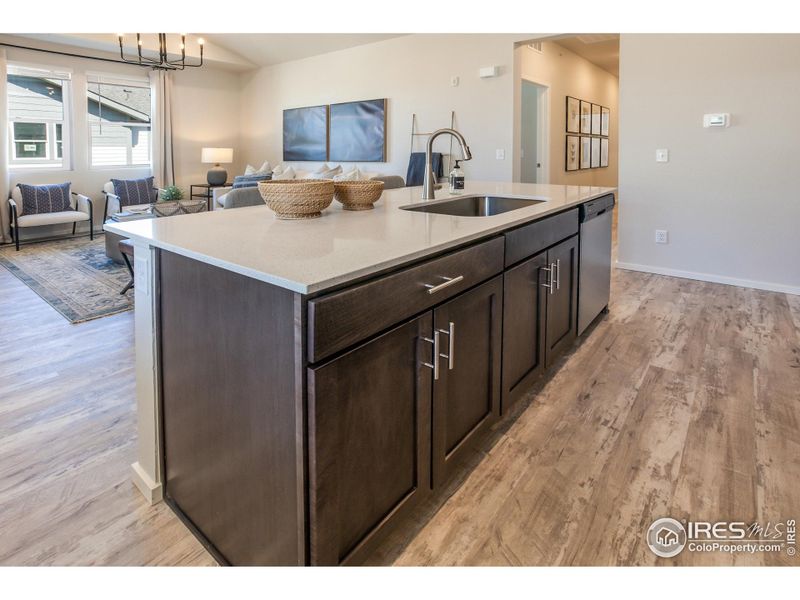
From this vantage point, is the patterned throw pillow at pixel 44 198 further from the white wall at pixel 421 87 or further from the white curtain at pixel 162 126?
the white wall at pixel 421 87

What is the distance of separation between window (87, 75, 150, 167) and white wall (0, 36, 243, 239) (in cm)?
12

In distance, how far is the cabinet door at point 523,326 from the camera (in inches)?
76.5

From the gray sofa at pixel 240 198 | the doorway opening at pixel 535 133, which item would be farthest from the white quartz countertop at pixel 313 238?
the doorway opening at pixel 535 133

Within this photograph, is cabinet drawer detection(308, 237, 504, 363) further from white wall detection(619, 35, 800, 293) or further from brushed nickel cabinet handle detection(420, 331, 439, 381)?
white wall detection(619, 35, 800, 293)

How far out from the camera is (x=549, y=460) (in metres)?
1.88

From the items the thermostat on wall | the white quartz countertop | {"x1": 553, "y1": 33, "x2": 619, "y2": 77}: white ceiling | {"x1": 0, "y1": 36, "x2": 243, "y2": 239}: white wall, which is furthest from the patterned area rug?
{"x1": 553, "y1": 33, "x2": 619, "y2": 77}: white ceiling

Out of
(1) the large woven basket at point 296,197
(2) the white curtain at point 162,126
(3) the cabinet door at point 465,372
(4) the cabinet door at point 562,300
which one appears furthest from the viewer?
(2) the white curtain at point 162,126

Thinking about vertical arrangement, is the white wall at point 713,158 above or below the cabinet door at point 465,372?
above

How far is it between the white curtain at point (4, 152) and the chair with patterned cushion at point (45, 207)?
11 centimetres

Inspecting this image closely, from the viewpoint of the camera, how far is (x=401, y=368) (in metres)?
1.32

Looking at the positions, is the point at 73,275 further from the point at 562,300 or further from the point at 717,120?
the point at 717,120

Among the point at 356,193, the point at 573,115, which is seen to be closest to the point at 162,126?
the point at 573,115

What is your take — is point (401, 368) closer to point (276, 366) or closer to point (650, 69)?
point (276, 366)

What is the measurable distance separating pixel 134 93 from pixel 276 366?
7964 mm
